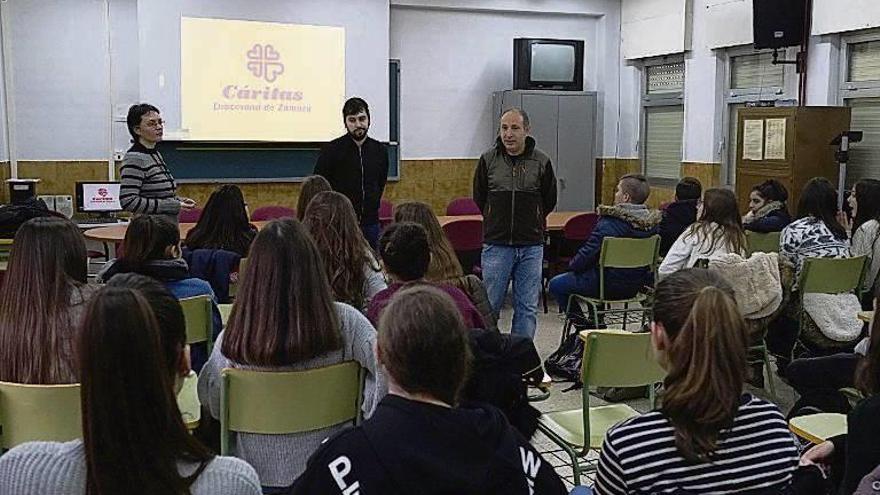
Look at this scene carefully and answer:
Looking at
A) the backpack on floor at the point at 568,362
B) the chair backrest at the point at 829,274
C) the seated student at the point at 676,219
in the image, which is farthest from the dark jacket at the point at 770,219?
the backpack on floor at the point at 568,362

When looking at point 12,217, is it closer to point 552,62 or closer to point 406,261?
point 406,261

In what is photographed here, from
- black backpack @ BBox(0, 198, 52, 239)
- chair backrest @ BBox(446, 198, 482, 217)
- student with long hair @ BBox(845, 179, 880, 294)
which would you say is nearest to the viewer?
student with long hair @ BBox(845, 179, 880, 294)

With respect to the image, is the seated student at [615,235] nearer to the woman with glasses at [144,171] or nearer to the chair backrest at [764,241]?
the chair backrest at [764,241]

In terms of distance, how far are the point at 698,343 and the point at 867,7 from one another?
6045mm

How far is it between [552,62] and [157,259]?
22.5ft

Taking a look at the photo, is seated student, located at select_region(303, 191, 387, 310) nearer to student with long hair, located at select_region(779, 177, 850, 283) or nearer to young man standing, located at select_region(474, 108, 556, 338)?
young man standing, located at select_region(474, 108, 556, 338)

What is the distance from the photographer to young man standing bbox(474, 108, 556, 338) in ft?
16.2

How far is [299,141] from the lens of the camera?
866cm

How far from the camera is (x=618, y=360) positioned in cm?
299

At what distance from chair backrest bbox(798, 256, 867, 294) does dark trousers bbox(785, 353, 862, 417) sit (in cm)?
134

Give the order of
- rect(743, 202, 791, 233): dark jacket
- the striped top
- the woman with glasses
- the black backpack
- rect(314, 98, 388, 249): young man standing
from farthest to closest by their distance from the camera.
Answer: rect(743, 202, 791, 233): dark jacket → the black backpack → rect(314, 98, 388, 249): young man standing → the woman with glasses → the striped top

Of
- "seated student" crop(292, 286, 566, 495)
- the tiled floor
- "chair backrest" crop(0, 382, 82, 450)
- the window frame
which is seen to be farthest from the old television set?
"seated student" crop(292, 286, 566, 495)

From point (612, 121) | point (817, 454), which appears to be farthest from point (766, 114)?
point (817, 454)

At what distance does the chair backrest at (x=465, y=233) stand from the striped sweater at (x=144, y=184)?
235 cm
